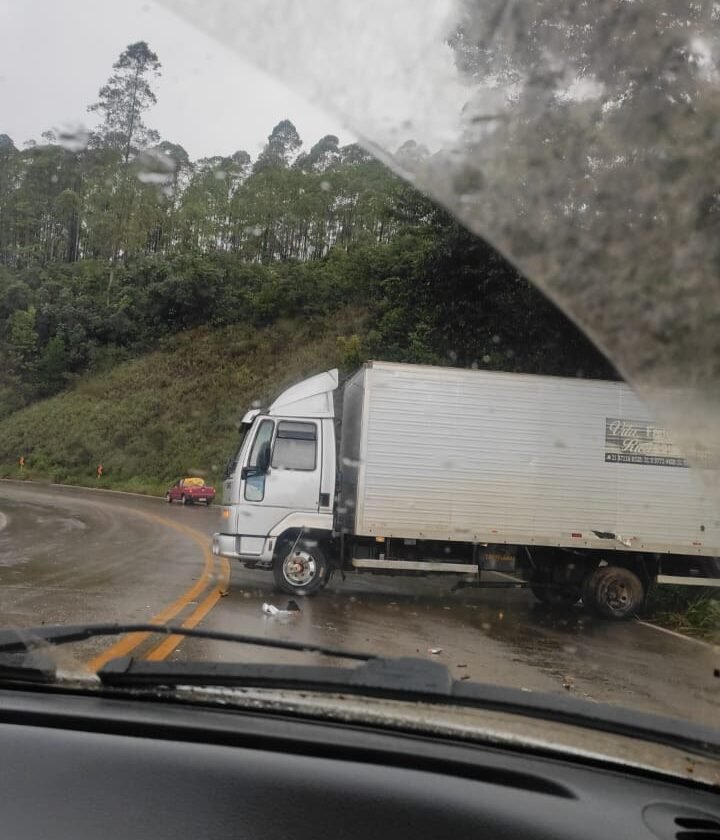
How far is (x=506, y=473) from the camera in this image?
11039 mm

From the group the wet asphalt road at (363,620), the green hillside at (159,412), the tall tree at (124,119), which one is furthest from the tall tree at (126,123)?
the green hillside at (159,412)

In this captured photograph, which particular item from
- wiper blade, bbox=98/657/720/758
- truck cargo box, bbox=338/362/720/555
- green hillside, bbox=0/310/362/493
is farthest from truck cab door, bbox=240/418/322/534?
green hillside, bbox=0/310/362/493

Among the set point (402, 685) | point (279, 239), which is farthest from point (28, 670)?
point (279, 239)

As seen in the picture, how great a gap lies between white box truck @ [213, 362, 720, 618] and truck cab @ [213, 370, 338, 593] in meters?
0.02

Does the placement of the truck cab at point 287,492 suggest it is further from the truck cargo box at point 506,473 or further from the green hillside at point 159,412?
the green hillside at point 159,412

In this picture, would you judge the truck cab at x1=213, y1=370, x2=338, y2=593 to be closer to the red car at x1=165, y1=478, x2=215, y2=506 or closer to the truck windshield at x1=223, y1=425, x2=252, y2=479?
the truck windshield at x1=223, y1=425, x2=252, y2=479

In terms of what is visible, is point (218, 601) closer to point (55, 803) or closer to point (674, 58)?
point (674, 58)

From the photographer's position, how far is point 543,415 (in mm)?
11055

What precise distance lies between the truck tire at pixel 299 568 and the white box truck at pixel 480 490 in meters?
0.02

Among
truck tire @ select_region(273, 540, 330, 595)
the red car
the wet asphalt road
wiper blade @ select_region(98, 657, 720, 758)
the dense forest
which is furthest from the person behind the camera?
the red car

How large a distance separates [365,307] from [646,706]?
14493mm

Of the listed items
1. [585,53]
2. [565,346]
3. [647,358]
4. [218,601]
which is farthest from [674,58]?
[218,601]

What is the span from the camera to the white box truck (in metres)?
11.0

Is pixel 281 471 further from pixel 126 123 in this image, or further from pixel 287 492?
pixel 126 123
